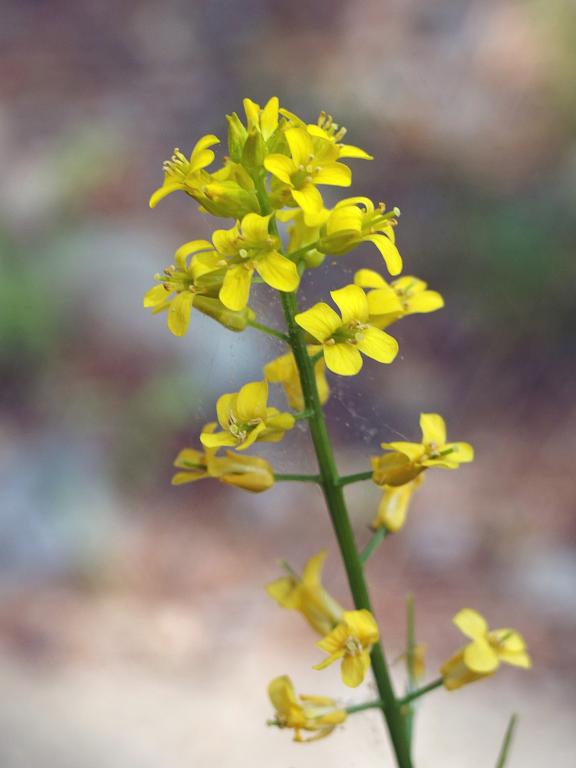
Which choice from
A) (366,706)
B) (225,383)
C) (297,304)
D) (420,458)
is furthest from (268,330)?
(225,383)

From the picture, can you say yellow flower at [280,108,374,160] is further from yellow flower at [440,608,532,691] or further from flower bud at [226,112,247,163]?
yellow flower at [440,608,532,691]

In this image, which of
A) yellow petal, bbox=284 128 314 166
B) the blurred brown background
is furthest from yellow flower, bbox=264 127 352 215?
the blurred brown background

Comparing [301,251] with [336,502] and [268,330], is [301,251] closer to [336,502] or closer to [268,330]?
[268,330]

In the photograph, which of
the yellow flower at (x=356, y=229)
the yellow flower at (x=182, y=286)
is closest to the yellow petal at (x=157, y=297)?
the yellow flower at (x=182, y=286)

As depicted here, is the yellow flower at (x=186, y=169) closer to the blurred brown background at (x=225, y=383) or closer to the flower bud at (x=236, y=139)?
the flower bud at (x=236, y=139)

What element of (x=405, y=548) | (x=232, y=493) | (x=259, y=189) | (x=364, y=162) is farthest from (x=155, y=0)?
(x=259, y=189)
